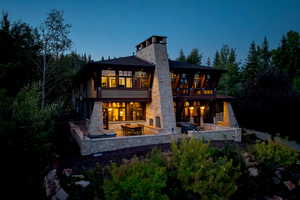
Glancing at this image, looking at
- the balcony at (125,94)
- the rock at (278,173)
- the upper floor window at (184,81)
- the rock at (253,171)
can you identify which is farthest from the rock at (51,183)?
the upper floor window at (184,81)

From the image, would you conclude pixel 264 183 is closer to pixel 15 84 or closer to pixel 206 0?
pixel 15 84

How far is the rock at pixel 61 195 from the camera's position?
19.1 feet

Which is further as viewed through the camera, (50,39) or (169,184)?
(50,39)

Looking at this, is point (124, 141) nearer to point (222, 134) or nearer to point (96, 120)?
point (96, 120)

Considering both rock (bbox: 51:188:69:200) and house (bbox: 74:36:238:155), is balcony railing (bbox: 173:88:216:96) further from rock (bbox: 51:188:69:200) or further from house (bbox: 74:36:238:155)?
rock (bbox: 51:188:69:200)

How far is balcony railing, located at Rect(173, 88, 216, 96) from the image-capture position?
55.7ft

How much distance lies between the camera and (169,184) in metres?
5.75

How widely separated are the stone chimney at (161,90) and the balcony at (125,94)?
0.72m

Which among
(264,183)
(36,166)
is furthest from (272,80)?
(36,166)

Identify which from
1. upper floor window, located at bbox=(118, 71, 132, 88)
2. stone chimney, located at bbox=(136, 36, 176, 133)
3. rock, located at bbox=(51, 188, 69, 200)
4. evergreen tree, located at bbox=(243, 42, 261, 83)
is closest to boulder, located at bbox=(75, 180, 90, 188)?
rock, located at bbox=(51, 188, 69, 200)

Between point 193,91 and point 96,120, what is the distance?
946 cm

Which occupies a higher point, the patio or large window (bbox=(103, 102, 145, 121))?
large window (bbox=(103, 102, 145, 121))

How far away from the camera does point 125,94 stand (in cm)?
1500

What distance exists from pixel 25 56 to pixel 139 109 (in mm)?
10600
